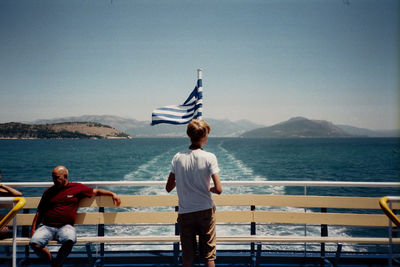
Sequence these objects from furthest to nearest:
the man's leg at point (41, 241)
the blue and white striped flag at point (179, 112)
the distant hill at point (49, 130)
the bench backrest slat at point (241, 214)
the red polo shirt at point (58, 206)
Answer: the distant hill at point (49, 130), the blue and white striped flag at point (179, 112), the bench backrest slat at point (241, 214), the red polo shirt at point (58, 206), the man's leg at point (41, 241)

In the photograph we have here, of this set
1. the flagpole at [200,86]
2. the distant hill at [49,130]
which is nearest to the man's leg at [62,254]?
the flagpole at [200,86]

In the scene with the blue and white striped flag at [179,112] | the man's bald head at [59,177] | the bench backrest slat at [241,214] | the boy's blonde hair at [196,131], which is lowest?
the bench backrest slat at [241,214]

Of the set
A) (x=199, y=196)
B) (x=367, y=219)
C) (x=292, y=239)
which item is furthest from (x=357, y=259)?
(x=199, y=196)

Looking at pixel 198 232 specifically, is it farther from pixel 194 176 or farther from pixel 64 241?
pixel 64 241

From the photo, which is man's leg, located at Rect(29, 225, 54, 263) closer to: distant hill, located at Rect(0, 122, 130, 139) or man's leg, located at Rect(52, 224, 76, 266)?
man's leg, located at Rect(52, 224, 76, 266)

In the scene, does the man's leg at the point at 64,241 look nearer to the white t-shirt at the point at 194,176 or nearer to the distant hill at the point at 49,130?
the white t-shirt at the point at 194,176

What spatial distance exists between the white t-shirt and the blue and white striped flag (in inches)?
66.2

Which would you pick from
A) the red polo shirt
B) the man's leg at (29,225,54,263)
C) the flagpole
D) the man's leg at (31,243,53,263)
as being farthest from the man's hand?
the flagpole

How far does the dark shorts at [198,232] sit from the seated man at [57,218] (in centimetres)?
126

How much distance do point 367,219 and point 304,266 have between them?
98 cm

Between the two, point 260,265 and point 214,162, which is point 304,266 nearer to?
point 260,265

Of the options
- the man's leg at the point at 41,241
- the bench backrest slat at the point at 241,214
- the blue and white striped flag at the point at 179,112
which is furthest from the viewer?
the blue and white striped flag at the point at 179,112

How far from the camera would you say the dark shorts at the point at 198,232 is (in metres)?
2.36

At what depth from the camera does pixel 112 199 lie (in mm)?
3418
